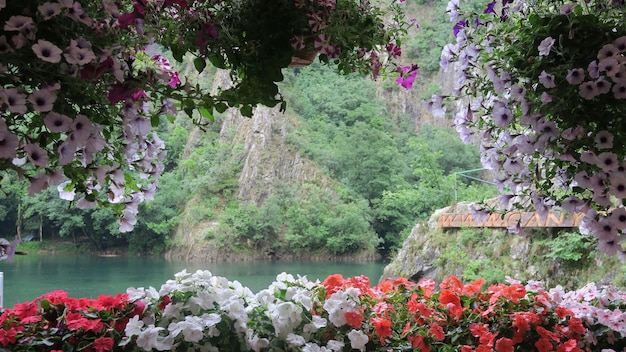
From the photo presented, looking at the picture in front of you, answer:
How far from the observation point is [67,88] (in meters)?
0.79

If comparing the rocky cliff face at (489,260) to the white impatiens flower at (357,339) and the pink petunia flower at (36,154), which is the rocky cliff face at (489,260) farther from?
the pink petunia flower at (36,154)

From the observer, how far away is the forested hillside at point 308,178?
11.0 m

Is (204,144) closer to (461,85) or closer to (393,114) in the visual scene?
(393,114)

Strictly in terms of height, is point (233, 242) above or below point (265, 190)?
below

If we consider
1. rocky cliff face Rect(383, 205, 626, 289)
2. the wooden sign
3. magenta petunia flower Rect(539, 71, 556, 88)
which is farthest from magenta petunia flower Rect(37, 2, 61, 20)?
rocky cliff face Rect(383, 205, 626, 289)

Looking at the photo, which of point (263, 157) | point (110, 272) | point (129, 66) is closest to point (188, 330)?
point (129, 66)

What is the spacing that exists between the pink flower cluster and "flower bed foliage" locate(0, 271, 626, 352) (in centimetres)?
44

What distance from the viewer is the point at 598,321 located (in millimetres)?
1562

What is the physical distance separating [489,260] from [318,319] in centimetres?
597

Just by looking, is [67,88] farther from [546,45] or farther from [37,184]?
[546,45]

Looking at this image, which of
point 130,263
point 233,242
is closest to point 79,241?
point 130,263

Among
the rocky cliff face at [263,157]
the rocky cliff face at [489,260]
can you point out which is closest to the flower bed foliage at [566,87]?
the rocky cliff face at [489,260]

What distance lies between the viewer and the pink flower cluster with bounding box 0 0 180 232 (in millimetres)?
709

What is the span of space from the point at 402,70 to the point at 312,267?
32.5ft
